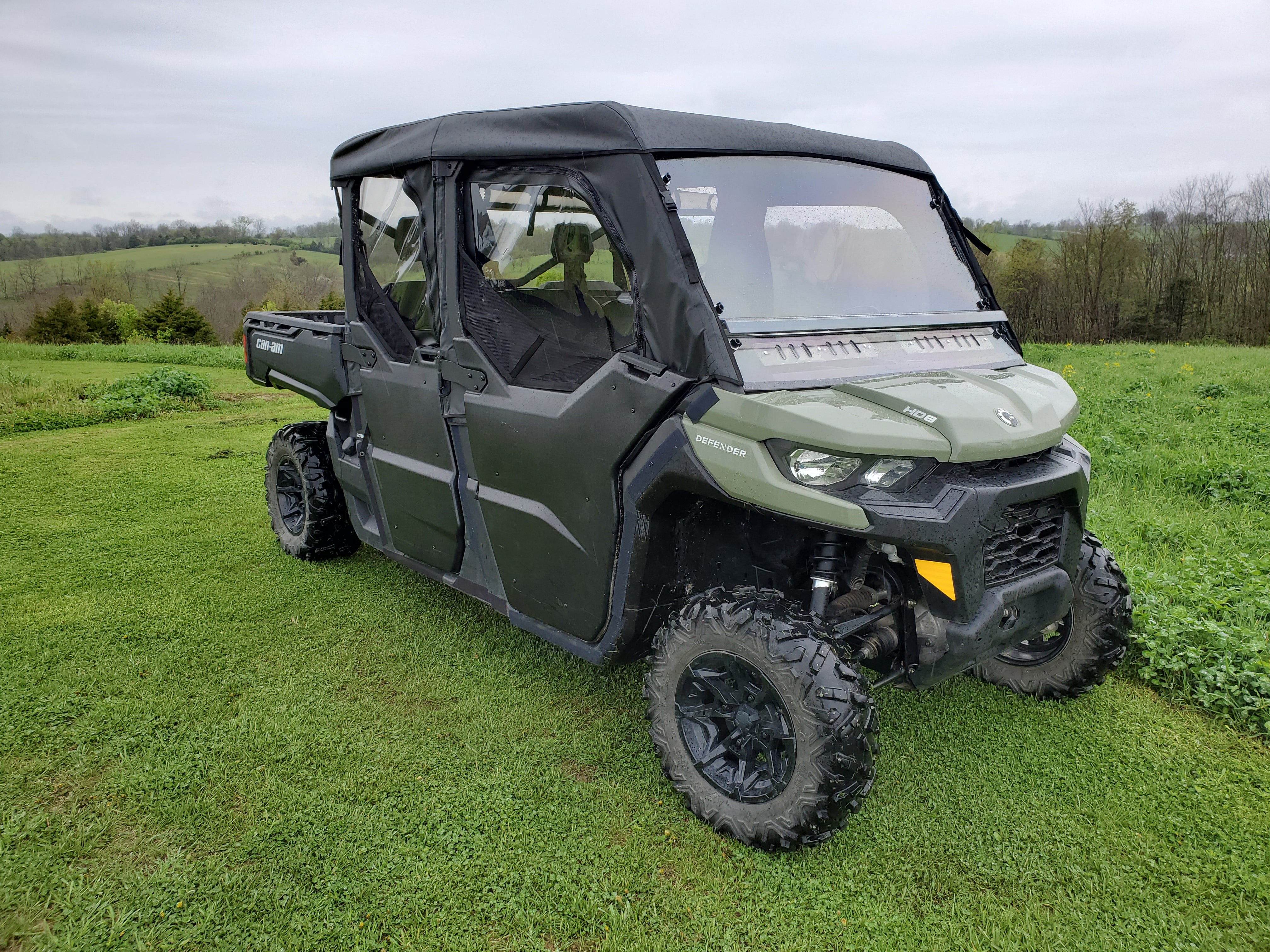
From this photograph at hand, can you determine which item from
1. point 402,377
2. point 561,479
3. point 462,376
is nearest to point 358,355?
point 402,377

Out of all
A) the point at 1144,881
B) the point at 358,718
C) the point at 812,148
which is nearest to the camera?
the point at 1144,881

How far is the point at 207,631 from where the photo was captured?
161 inches

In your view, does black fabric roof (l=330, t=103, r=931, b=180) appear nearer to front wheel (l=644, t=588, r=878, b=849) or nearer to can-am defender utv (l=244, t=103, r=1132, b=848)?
can-am defender utv (l=244, t=103, r=1132, b=848)

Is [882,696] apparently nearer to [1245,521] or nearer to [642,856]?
[642,856]

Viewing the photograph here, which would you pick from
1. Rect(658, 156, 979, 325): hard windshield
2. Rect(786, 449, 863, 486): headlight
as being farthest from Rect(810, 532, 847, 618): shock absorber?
Rect(658, 156, 979, 325): hard windshield

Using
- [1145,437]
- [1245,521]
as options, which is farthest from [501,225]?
[1145,437]

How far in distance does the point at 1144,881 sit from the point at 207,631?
13.3 ft

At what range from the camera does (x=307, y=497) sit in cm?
488

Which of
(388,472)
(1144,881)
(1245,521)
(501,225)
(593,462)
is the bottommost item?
(1144,881)

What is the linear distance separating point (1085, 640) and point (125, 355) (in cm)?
1765

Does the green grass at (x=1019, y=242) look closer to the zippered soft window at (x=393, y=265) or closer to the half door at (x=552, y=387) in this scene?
the zippered soft window at (x=393, y=265)

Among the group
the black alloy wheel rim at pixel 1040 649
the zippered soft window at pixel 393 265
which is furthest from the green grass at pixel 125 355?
the black alloy wheel rim at pixel 1040 649

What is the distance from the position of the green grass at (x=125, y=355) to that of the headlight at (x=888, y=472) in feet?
50.5

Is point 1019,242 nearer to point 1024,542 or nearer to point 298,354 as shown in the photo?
point 298,354
